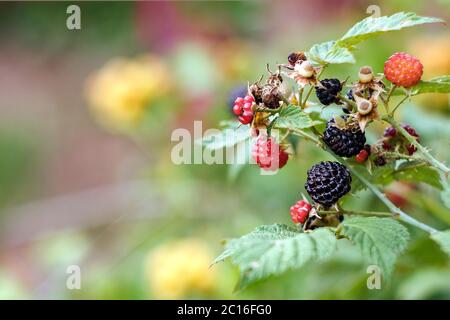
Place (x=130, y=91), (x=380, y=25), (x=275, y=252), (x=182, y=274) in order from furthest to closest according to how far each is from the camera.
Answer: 1. (x=130, y=91)
2. (x=182, y=274)
3. (x=380, y=25)
4. (x=275, y=252)

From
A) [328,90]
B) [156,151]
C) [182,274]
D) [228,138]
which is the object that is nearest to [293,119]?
[328,90]

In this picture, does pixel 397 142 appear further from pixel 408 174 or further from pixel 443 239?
pixel 443 239

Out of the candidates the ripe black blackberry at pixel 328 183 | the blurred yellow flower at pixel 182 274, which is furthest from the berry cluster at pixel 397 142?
the blurred yellow flower at pixel 182 274

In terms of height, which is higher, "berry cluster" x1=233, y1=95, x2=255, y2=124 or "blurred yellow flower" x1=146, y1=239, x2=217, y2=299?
"berry cluster" x1=233, y1=95, x2=255, y2=124

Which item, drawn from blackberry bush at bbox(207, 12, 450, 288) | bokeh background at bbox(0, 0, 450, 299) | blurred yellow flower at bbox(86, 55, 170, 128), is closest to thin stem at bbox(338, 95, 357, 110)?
blackberry bush at bbox(207, 12, 450, 288)

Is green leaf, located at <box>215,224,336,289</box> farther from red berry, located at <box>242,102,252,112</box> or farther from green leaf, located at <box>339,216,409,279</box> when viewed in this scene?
red berry, located at <box>242,102,252,112</box>
